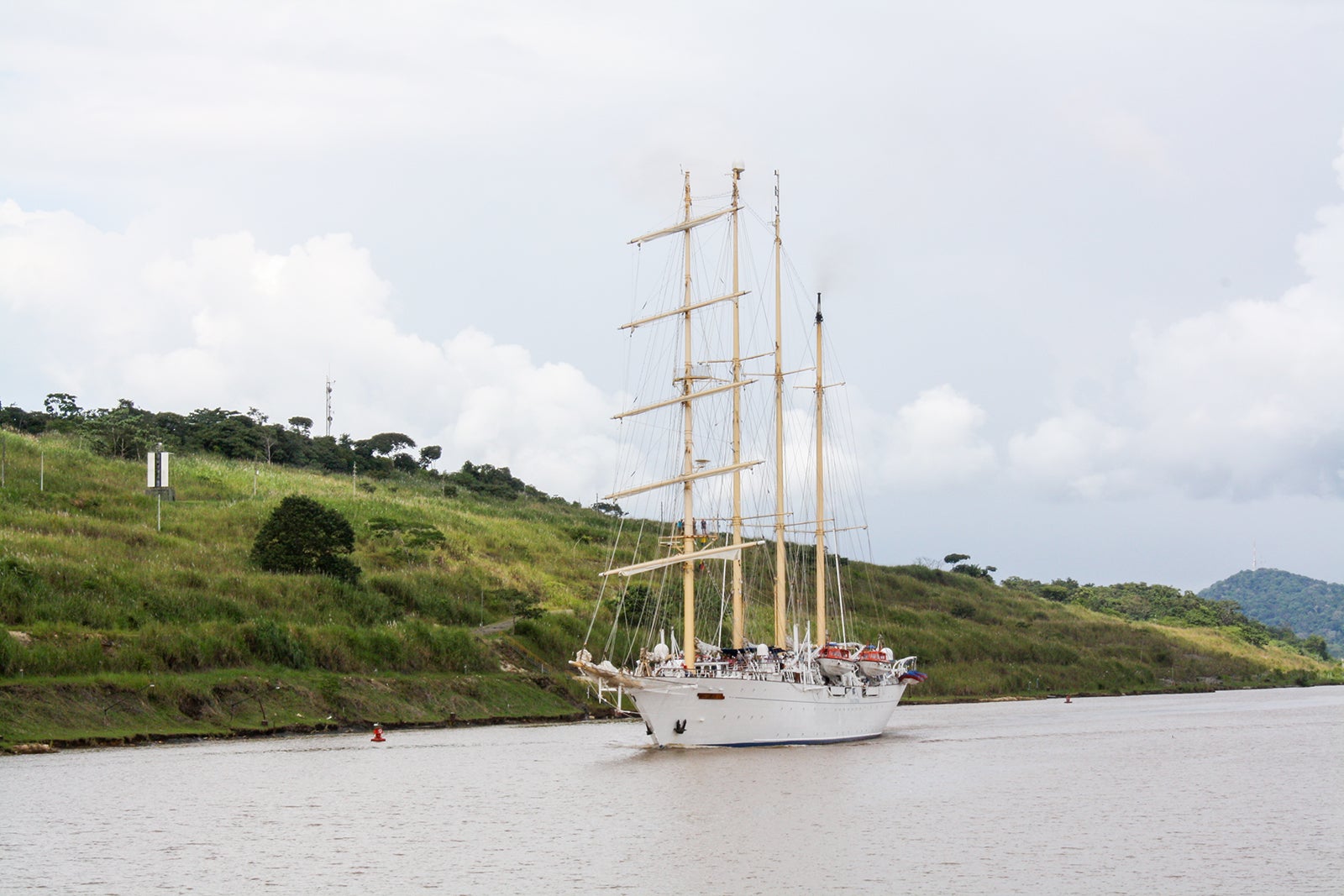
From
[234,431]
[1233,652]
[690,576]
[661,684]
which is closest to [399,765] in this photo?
[661,684]

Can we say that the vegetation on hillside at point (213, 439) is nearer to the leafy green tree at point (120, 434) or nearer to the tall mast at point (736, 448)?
the leafy green tree at point (120, 434)

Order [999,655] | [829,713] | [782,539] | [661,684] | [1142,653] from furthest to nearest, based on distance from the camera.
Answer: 1. [1142,653]
2. [999,655]
3. [782,539]
4. [829,713]
5. [661,684]

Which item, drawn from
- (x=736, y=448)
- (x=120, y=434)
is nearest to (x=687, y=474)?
(x=736, y=448)

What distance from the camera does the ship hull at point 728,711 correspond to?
221 feet

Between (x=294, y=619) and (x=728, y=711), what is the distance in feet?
110

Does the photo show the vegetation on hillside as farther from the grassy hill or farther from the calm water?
the calm water

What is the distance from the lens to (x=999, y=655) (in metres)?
154

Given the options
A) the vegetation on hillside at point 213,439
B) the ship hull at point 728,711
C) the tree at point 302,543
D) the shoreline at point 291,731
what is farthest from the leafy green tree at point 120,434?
the ship hull at point 728,711

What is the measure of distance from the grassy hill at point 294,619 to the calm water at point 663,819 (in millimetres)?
5276

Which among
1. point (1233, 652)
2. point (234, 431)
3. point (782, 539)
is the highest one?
point (234, 431)

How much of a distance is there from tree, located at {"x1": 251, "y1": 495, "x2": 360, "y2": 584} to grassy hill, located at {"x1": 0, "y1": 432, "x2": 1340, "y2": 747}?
1.64 m

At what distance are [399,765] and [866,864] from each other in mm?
29405

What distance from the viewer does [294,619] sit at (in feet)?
291

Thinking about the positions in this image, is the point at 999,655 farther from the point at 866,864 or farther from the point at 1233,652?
the point at 866,864
